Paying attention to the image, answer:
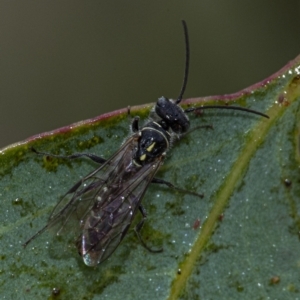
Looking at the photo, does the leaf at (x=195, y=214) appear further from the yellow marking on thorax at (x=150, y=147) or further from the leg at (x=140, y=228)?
the yellow marking on thorax at (x=150, y=147)

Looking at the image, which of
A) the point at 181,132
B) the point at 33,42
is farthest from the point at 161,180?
the point at 33,42

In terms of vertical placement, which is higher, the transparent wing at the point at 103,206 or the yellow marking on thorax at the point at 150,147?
the yellow marking on thorax at the point at 150,147

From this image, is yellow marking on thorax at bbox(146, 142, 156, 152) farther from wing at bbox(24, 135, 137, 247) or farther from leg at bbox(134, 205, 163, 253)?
leg at bbox(134, 205, 163, 253)

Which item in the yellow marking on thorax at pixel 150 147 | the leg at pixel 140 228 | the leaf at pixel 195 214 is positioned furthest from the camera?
the yellow marking on thorax at pixel 150 147

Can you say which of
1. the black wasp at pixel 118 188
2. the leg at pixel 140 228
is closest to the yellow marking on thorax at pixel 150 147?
the black wasp at pixel 118 188

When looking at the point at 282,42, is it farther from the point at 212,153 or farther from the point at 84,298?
the point at 84,298
